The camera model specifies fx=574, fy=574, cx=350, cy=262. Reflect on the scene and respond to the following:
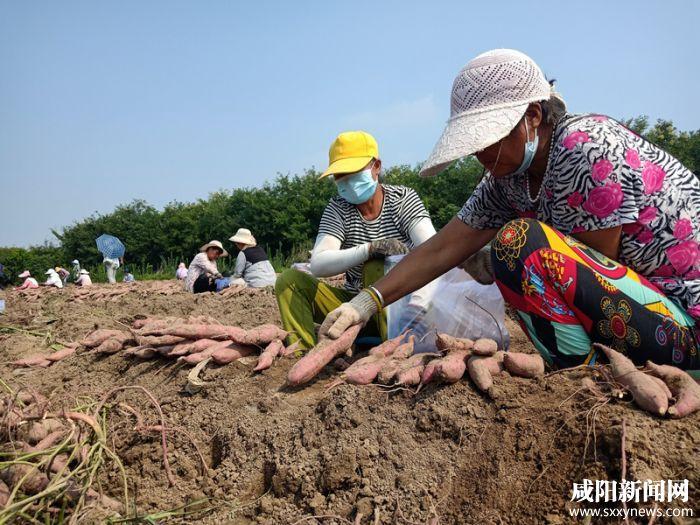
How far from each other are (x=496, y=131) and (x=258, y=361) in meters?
1.42

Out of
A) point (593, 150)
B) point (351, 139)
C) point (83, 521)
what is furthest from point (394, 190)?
point (83, 521)

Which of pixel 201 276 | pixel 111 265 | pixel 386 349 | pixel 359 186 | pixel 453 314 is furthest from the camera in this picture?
pixel 111 265

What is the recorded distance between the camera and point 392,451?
1.74 meters

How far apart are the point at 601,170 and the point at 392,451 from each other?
1.11m

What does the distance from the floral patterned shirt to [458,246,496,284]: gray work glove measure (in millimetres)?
602

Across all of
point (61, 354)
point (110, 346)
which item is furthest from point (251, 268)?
point (110, 346)

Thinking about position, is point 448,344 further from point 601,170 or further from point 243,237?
point 243,237

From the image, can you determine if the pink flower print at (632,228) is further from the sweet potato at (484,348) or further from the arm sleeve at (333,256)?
the arm sleeve at (333,256)

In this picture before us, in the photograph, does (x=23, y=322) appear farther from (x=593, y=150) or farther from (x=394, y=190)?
(x=593, y=150)

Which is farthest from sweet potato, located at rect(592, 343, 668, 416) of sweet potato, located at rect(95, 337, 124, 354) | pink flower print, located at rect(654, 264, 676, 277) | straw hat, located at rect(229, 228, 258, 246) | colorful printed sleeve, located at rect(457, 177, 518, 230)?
straw hat, located at rect(229, 228, 258, 246)

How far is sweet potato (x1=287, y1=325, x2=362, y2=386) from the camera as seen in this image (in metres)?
2.19

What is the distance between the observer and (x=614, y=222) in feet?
6.21

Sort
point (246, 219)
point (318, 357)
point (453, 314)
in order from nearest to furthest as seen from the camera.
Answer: point (318, 357) → point (453, 314) → point (246, 219)

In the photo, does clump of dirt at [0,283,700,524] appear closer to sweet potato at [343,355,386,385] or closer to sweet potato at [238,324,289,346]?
sweet potato at [343,355,386,385]
